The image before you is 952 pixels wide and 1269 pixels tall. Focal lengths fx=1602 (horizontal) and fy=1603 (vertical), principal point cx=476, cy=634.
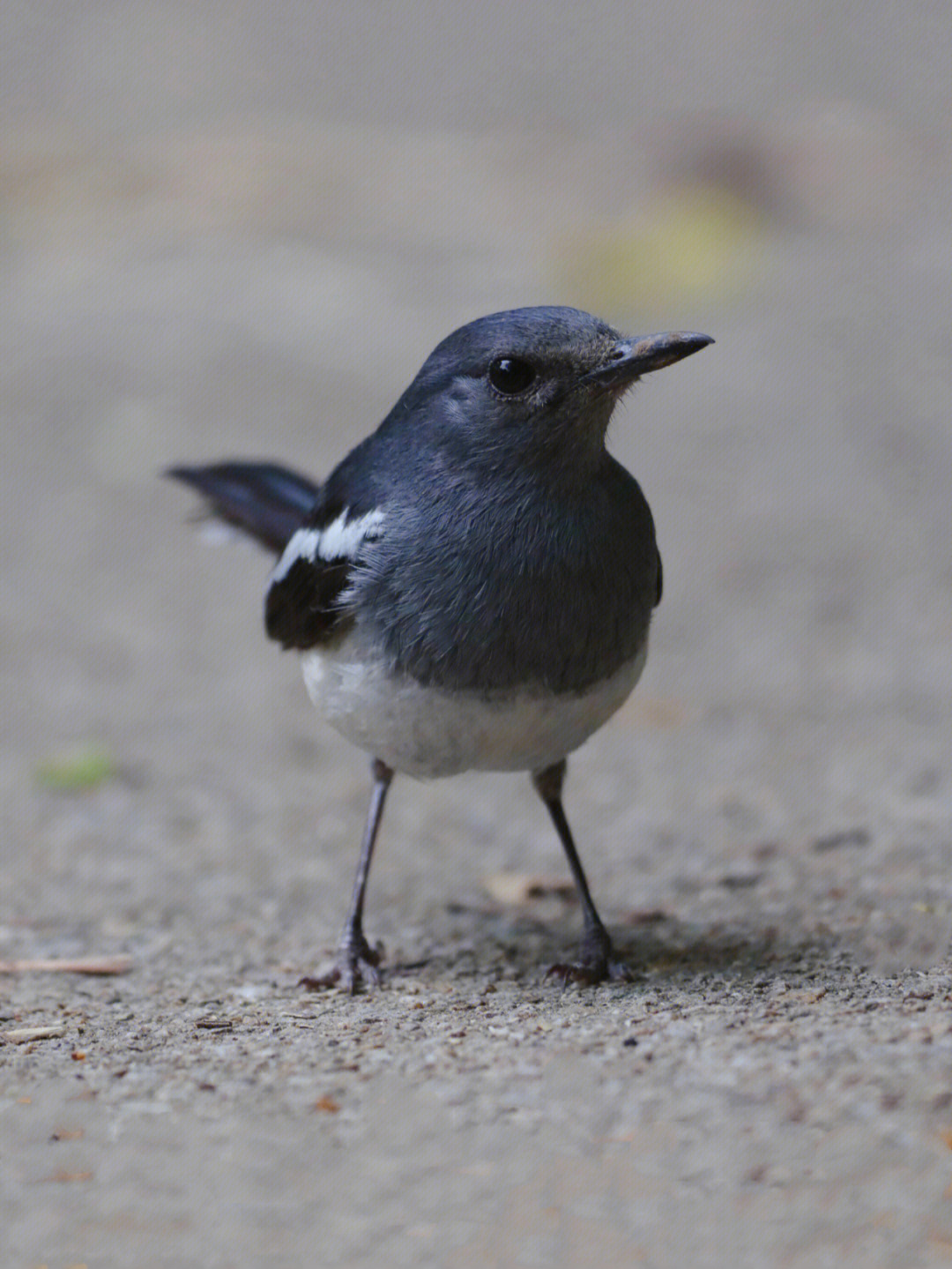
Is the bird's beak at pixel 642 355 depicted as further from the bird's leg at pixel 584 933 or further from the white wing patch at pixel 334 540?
the bird's leg at pixel 584 933

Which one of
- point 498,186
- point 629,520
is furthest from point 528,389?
point 498,186

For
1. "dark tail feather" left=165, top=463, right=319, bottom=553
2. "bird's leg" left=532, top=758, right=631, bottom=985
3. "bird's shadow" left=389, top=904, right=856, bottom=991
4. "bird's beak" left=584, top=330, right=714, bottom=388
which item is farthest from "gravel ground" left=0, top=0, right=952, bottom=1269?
"bird's beak" left=584, top=330, right=714, bottom=388

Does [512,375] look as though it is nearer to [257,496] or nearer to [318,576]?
[318,576]

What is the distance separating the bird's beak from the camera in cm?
368

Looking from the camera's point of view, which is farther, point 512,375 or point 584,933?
point 584,933

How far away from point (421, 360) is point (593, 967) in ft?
21.3

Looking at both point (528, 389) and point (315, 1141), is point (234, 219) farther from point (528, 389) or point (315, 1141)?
point (315, 1141)

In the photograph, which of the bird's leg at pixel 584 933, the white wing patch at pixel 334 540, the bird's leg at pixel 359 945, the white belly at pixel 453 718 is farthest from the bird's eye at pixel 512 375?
the bird's leg at pixel 359 945

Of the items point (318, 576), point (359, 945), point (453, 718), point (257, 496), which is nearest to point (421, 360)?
point (257, 496)

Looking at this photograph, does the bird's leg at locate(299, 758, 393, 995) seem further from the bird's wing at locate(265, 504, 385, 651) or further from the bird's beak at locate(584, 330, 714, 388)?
the bird's beak at locate(584, 330, 714, 388)

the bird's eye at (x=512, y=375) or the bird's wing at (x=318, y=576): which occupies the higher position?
the bird's eye at (x=512, y=375)

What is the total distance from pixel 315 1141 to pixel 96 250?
1079 centimetres

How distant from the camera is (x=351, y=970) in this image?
4434mm

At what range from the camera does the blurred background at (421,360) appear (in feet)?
19.9
